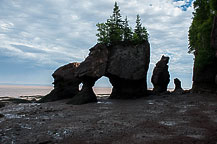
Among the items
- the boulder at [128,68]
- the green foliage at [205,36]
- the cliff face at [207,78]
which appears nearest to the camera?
the green foliage at [205,36]

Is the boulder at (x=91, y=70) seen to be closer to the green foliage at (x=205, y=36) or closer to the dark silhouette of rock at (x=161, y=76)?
the green foliage at (x=205, y=36)

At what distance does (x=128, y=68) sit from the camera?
1304 inches

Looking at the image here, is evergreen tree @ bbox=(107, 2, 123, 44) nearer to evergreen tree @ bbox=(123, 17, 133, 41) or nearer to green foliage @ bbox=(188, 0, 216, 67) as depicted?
evergreen tree @ bbox=(123, 17, 133, 41)

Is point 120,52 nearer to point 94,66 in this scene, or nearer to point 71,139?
point 94,66

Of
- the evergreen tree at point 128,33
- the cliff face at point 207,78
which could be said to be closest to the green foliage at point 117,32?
the evergreen tree at point 128,33

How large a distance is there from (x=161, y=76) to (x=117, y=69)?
16916 millimetres

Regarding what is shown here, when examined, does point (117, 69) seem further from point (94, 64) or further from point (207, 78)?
point (207, 78)

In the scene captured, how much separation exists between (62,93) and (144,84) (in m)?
16.1

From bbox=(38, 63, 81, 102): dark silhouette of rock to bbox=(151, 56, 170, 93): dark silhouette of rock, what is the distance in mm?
20477

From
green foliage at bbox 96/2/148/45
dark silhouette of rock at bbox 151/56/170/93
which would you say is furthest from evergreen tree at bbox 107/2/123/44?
dark silhouette of rock at bbox 151/56/170/93

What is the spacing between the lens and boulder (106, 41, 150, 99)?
32.7 m

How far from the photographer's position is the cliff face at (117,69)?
96.2ft

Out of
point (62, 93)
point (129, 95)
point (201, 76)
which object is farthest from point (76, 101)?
point (201, 76)

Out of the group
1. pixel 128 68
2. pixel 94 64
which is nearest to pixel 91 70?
pixel 94 64
